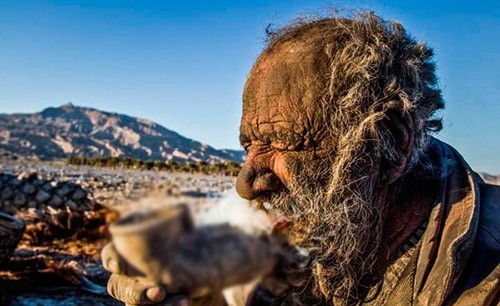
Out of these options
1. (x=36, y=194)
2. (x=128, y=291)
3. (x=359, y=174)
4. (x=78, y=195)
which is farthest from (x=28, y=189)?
(x=128, y=291)

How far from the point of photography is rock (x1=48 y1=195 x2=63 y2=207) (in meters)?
9.93

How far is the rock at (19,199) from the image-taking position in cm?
1038

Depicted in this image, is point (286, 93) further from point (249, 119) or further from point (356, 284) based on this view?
point (356, 284)

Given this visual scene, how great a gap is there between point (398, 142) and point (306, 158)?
0.42 metres

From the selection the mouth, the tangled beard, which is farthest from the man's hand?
the tangled beard

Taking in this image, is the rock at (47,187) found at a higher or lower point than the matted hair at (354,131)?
lower

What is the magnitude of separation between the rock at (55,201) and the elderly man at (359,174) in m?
8.50

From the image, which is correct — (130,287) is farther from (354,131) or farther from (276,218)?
(354,131)

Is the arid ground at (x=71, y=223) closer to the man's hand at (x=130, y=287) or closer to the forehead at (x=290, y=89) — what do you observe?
the man's hand at (x=130, y=287)

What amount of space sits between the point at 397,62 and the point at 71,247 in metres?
6.23

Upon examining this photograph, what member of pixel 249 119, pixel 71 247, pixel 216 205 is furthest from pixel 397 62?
pixel 71 247

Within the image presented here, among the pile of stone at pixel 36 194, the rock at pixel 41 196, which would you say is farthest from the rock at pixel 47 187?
the rock at pixel 41 196

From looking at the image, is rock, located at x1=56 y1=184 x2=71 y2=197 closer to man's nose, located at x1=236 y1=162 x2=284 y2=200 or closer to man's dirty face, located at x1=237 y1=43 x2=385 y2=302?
man's dirty face, located at x1=237 y1=43 x2=385 y2=302

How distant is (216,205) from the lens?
2.35ft
